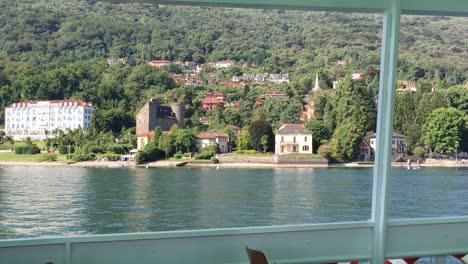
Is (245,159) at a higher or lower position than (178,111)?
A: lower

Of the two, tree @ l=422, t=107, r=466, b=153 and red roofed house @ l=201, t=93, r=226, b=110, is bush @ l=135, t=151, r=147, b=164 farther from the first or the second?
tree @ l=422, t=107, r=466, b=153

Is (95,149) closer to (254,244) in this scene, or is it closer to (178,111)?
(178,111)

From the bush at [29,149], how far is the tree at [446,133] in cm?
267

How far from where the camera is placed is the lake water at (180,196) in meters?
4.45

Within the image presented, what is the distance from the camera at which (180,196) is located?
5691 millimetres

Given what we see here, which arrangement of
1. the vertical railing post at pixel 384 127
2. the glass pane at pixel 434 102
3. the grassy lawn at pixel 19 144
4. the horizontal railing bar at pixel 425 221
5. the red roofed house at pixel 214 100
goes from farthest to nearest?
1. the glass pane at pixel 434 102
2. the red roofed house at pixel 214 100
3. the grassy lawn at pixel 19 144
4. the horizontal railing bar at pixel 425 221
5. the vertical railing post at pixel 384 127

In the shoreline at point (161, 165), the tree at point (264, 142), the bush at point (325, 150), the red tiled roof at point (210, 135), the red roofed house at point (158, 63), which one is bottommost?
the shoreline at point (161, 165)

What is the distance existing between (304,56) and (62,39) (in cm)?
169

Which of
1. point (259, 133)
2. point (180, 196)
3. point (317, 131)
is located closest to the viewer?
point (259, 133)

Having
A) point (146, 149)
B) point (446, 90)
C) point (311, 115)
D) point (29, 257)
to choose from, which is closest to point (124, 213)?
point (146, 149)

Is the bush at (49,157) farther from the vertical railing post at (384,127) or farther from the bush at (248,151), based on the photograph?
the vertical railing post at (384,127)

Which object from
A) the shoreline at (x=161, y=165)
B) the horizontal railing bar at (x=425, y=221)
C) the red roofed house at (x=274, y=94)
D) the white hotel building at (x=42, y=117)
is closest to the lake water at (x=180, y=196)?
the shoreline at (x=161, y=165)

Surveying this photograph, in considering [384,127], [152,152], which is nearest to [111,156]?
[152,152]

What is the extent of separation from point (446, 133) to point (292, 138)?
175 centimetres
